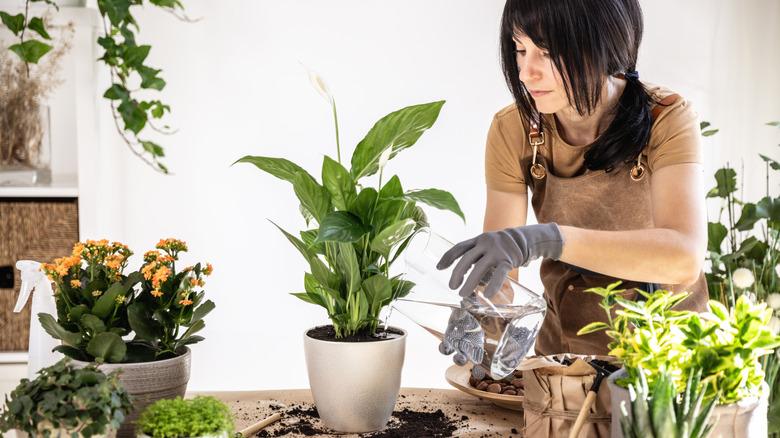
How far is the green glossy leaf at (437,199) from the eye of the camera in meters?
1.24

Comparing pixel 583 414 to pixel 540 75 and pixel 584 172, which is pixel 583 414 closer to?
pixel 540 75

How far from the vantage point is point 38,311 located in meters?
1.23

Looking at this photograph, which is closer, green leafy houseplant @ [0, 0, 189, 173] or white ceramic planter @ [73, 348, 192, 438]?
white ceramic planter @ [73, 348, 192, 438]

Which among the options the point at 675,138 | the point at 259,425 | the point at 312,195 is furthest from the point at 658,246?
the point at 259,425

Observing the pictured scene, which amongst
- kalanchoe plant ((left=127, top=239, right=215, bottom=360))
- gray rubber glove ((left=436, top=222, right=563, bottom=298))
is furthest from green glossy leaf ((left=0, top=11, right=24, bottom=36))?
gray rubber glove ((left=436, top=222, right=563, bottom=298))

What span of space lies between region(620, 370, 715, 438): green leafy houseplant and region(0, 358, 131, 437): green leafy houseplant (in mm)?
614

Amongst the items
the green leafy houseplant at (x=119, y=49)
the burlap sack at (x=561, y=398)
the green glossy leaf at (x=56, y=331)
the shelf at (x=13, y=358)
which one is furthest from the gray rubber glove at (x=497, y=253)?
the shelf at (x=13, y=358)

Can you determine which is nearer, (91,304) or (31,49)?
(91,304)

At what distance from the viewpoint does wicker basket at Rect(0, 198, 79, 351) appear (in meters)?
2.44

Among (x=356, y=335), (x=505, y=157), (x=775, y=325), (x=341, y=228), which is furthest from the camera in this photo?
(x=775, y=325)

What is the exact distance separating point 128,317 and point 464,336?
507 millimetres

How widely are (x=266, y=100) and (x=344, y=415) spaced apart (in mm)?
1793

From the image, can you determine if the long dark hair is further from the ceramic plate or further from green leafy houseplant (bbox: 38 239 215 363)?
green leafy houseplant (bbox: 38 239 215 363)

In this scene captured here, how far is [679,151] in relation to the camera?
1.48 m
